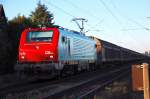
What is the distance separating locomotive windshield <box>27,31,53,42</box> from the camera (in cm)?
2353

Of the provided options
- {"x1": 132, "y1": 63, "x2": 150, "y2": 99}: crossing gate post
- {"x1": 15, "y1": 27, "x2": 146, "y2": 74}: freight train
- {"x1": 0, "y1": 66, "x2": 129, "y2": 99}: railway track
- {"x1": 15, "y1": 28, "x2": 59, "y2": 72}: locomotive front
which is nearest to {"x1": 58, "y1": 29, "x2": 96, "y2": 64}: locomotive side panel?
{"x1": 15, "y1": 27, "x2": 146, "y2": 74}: freight train

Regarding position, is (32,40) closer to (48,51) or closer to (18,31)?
(48,51)

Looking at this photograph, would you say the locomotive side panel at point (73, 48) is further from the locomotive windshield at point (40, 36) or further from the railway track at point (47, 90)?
the railway track at point (47, 90)

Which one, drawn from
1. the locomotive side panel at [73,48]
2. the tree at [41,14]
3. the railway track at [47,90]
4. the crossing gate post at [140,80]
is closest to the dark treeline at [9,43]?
the locomotive side panel at [73,48]

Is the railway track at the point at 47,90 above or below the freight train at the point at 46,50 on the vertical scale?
below

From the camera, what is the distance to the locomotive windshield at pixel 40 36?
23.5 meters

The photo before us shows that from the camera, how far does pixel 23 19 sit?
38.0m

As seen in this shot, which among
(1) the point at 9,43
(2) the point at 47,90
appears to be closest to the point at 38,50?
(2) the point at 47,90

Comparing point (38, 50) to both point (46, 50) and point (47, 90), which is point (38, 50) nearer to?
point (46, 50)

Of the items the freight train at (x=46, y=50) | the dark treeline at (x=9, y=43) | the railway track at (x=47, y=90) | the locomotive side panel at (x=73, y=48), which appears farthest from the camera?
the dark treeline at (x=9, y=43)

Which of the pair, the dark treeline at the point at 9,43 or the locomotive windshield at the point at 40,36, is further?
the dark treeline at the point at 9,43

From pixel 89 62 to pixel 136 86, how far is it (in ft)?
92.2

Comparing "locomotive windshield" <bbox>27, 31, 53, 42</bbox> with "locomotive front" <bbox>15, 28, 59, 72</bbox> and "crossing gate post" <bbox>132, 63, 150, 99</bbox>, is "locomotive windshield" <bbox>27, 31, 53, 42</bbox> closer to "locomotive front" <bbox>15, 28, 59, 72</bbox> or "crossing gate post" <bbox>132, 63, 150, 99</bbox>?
"locomotive front" <bbox>15, 28, 59, 72</bbox>

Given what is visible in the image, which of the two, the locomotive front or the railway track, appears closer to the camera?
the railway track
